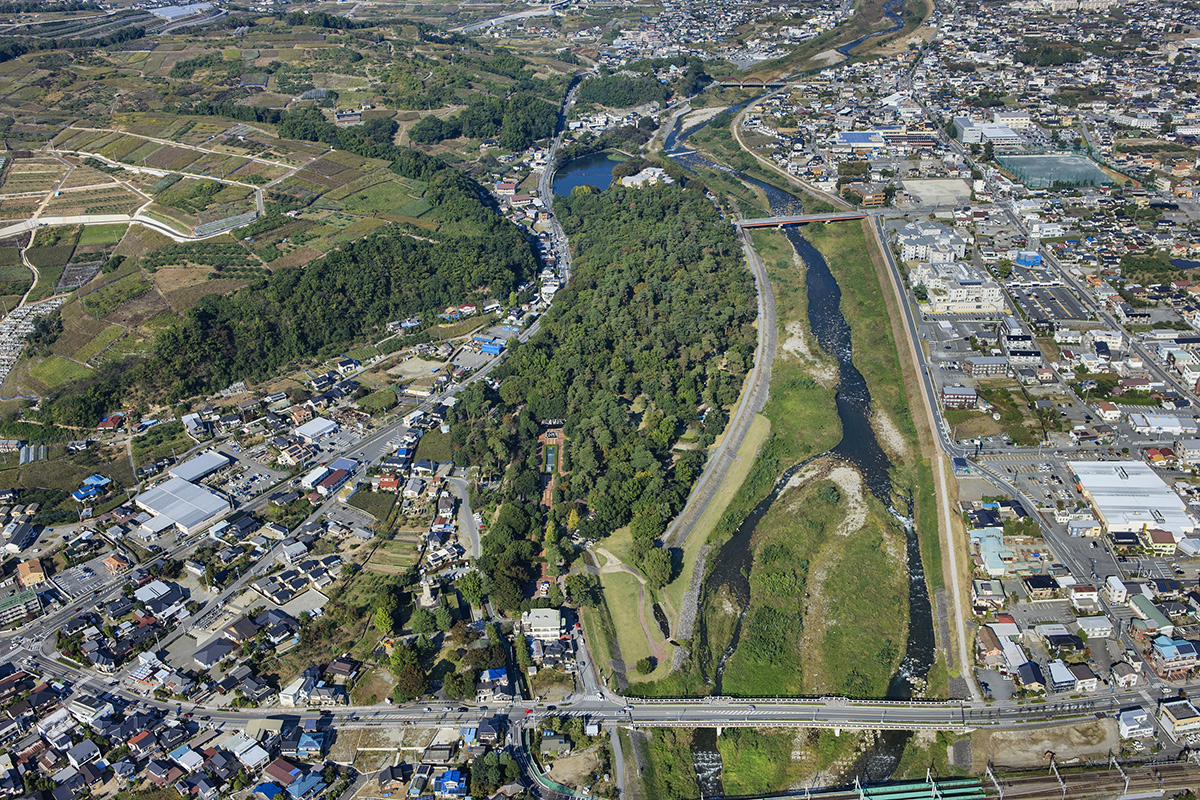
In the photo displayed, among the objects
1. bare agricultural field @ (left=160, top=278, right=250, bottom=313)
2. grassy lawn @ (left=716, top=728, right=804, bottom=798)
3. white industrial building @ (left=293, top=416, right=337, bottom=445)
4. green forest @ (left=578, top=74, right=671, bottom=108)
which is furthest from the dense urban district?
green forest @ (left=578, top=74, right=671, bottom=108)

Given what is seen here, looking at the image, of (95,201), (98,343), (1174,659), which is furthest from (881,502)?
(95,201)

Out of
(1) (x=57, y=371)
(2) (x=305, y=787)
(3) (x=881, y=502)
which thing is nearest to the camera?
(2) (x=305, y=787)

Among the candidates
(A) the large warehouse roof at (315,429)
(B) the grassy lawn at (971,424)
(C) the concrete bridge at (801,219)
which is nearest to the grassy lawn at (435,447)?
(A) the large warehouse roof at (315,429)

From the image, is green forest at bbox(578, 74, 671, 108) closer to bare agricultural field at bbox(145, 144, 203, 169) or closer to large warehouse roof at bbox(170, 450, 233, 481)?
bare agricultural field at bbox(145, 144, 203, 169)

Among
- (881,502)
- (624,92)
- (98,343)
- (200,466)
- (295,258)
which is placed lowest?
(881,502)

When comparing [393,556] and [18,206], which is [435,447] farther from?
[18,206]

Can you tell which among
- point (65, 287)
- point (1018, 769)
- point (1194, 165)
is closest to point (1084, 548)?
point (1018, 769)
